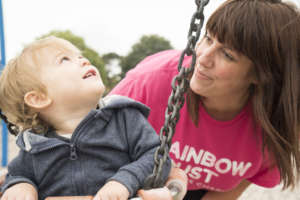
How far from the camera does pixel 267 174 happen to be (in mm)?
1349

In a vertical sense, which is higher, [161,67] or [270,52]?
[270,52]

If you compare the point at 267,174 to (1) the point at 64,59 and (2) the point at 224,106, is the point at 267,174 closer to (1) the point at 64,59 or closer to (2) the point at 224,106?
(2) the point at 224,106

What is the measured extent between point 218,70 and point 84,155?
1.65 ft

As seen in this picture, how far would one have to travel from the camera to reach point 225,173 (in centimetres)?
125

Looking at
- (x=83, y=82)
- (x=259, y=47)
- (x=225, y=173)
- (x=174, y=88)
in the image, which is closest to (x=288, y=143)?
(x=225, y=173)

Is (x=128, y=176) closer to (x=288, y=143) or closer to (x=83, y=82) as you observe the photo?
(x=83, y=82)

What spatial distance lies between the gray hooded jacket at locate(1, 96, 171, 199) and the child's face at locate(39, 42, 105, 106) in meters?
0.05

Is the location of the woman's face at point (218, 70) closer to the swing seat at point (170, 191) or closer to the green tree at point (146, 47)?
the swing seat at point (170, 191)

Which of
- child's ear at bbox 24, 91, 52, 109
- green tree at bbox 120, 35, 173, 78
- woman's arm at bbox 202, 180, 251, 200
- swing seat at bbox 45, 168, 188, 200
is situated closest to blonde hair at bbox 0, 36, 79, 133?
child's ear at bbox 24, 91, 52, 109

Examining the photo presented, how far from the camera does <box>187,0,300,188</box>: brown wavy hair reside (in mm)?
911

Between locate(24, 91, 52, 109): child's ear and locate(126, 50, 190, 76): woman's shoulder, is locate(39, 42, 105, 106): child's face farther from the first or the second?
locate(126, 50, 190, 76): woman's shoulder

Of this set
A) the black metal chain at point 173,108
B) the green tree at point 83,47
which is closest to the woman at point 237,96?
the black metal chain at point 173,108

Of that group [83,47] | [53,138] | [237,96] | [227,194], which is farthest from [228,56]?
[83,47]

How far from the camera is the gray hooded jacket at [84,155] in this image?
77 centimetres
